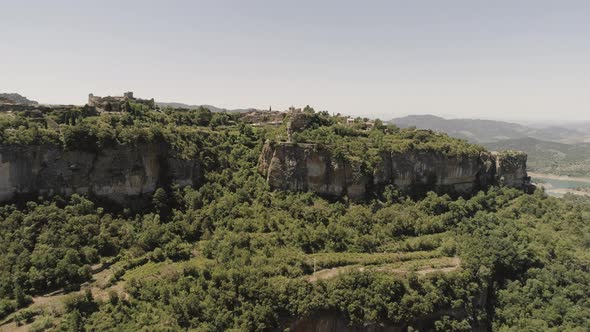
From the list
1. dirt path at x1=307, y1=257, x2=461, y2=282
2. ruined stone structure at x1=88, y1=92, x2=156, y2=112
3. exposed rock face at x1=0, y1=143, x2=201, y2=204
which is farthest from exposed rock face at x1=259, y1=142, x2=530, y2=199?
ruined stone structure at x1=88, y1=92, x2=156, y2=112

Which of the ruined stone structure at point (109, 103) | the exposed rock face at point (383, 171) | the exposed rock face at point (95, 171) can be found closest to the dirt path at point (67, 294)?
the exposed rock face at point (95, 171)

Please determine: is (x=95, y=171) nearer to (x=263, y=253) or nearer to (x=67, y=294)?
(x=67, y=294)

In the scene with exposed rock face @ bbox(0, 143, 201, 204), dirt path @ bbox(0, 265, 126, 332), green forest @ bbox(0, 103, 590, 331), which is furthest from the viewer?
exposed rock face @ bbox(0, 143, 201, 204)

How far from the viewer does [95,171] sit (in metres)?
46.2

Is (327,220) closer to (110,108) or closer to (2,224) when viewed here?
(2,224)

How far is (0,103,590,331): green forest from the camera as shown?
34.2 m

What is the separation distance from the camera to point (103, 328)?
30.5 meters

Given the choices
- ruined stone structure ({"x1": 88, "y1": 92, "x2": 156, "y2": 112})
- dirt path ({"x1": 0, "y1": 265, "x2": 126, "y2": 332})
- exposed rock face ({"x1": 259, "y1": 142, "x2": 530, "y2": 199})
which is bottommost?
dirt path ({"x1": 0, "y1": 265, "x2": 126, "y2": 332})

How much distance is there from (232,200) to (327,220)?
1237 cm

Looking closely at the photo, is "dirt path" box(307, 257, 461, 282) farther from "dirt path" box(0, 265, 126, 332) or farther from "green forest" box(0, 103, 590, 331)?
"dirt path" box(0, 265, 126, 332)

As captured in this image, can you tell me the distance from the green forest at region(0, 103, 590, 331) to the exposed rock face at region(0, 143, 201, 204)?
3.81 feet

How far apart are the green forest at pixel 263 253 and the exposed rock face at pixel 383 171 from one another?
5.32ft

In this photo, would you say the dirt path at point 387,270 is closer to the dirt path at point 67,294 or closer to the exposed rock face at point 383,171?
the exposed rock face at point 383,171

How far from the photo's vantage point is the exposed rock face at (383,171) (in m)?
52.5
